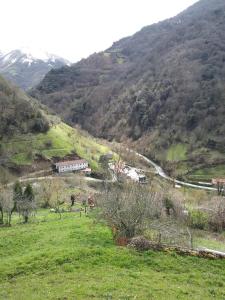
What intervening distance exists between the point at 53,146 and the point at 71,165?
1183 centimetres

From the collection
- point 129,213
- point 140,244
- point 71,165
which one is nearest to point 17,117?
point 71,165

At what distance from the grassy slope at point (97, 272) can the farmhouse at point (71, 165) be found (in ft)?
313

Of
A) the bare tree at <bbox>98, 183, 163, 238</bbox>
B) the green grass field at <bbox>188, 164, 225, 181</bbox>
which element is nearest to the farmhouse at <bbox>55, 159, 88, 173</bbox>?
the green grass field at <bbox>188, 164, 225, 181</bbox>

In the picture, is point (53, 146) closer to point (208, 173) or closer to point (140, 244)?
point (208, 173)

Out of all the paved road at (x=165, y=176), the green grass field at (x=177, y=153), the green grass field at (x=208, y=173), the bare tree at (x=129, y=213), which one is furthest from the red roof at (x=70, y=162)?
the bare tree at (x=129, y=213)

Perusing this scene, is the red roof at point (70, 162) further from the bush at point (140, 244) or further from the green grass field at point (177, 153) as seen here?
the bush at point (140, 244)

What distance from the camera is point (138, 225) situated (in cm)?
3734

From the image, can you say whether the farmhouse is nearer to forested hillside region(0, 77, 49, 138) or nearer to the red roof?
the red roof

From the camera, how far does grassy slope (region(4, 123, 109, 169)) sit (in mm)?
128000

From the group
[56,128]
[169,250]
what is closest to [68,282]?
[169,250]

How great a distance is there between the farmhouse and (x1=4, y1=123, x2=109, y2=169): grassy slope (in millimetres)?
4741

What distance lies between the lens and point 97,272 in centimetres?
2872

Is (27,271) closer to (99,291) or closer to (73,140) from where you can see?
(99,291)

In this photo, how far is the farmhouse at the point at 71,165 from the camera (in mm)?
133000
